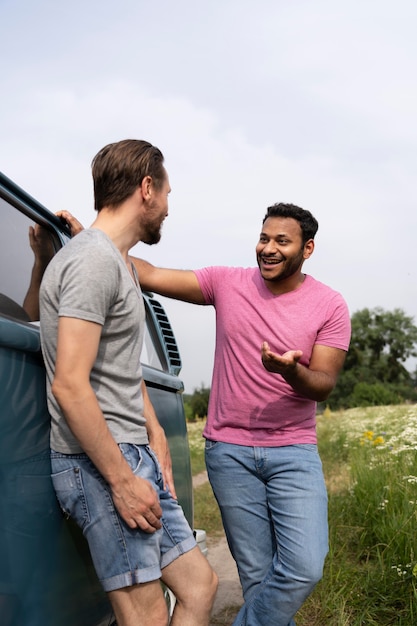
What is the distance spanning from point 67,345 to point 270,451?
163 centimetres

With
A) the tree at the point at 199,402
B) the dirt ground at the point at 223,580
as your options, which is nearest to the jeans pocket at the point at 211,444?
the dirt ground at the point at 223,580

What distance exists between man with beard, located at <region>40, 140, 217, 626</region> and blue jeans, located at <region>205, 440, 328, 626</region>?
37.5 inches

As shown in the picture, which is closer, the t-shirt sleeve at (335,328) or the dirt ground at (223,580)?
the t-shirt sleeve at (335,328)

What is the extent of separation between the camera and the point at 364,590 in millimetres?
4695

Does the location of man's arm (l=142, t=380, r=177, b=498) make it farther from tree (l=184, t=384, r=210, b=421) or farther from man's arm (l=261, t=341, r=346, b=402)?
tree (l=184, t=384, r=210, b=421)

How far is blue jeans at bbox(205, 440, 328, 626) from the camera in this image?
3402mm

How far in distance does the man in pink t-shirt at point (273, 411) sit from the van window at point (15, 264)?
1.24 meters

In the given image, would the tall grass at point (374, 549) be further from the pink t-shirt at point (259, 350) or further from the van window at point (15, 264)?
the van window at point (15, 264)

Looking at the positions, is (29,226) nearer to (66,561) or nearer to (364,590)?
(66,561)

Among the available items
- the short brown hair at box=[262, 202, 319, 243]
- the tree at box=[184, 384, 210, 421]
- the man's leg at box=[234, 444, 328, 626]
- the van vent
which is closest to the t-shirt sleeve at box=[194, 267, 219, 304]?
the short brown hair at box=[262, 202, 319, 243]

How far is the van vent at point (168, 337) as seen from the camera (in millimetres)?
4312

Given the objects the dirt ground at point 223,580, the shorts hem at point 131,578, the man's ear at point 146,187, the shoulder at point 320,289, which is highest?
the man's ear at point 146,187

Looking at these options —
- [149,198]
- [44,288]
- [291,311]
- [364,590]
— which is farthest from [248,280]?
[364,590]

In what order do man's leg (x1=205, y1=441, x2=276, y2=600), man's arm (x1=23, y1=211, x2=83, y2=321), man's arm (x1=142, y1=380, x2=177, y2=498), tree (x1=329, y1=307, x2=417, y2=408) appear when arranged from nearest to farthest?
man's arm (x1=23, y1=211, x2=83, y2=321)
man's arm (x1=142, y1=380, x2=177, y2=498)
man's leg (x1=205, y1=441, x2=276, y2=600)
tree (x1=329, y1=307, x2=417, y2=408)
